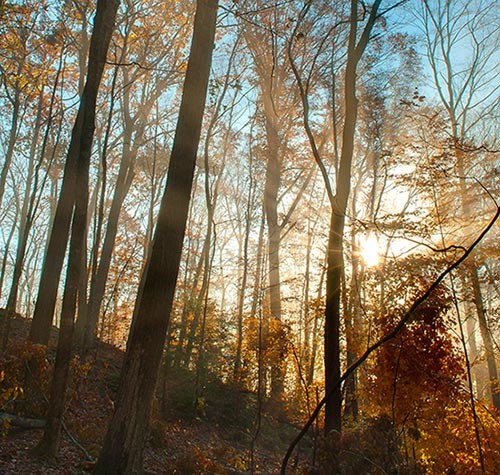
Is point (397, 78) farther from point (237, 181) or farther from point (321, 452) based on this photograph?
point (321, 452)

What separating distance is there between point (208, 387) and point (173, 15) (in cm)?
1062

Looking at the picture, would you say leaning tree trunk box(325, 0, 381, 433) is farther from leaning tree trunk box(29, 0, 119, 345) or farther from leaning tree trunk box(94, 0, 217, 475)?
leaning tree trunk box(29, 0, 119, 345)

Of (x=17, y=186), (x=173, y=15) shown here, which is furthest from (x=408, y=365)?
(x=17, y=186)

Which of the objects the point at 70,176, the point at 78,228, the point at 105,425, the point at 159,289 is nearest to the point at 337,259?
the point at 159,289

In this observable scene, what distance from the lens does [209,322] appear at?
12.3m

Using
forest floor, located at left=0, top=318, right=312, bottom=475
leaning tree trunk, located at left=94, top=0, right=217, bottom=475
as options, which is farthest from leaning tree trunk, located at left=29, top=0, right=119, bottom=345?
leaning tree trunk, located at left=94, top=0, right=217, bottom=475

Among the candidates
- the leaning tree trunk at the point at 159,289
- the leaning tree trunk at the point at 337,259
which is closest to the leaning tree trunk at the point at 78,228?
the leaning tree trunk at the point at 159,289

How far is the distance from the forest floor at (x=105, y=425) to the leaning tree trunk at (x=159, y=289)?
157 cm

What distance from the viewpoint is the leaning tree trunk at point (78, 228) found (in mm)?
4965

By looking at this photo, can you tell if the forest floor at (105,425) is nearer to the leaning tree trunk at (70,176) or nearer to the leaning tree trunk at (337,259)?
the leaning tree trunk at (70,176)

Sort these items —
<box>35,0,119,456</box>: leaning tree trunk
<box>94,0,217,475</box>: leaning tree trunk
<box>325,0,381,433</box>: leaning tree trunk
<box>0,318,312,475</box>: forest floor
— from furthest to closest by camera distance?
<box>325,0,381,433</box>: leaning tree trunk → <box>0,318,312,475</box>: forest floor → <box>35,0,119,456</box>: leaning tree trunk → <box>94,0,217,475</box>: leaning tree trunk

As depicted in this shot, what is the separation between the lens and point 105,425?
23.5ft

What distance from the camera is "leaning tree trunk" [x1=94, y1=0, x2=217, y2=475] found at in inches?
154

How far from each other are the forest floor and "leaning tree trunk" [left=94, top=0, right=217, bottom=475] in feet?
5.14
